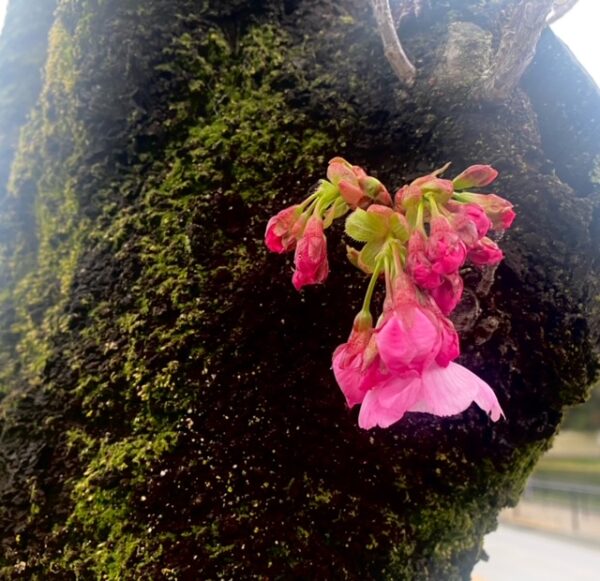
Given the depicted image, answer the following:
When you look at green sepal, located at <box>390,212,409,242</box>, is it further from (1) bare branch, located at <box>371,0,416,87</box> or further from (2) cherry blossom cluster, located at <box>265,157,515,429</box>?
(1) bare branch, located at <box>371,0,416,87</box>

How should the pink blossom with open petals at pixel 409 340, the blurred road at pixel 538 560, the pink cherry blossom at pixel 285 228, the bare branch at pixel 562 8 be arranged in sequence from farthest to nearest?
the blurred road at pixel 538 560
the bare branch at pixel 562 8
the pink cherry blossom at pixel 285 228
the pink blossom with open petals at pixel 409 340

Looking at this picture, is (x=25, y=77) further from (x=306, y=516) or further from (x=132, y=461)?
(x=306, y=516)

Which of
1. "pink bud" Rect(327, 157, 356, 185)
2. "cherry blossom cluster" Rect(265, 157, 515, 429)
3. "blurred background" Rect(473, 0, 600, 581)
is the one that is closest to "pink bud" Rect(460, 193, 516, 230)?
"cherry blossom cluster" Rect(265, 157, 515, 429)

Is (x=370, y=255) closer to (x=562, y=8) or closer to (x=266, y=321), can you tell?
(x=266, y=321)

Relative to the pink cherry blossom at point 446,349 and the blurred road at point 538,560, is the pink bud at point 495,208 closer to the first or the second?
the pink cherry blossom at point 446,349

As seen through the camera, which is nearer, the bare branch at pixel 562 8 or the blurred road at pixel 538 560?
the bare branch at pixel 562 8

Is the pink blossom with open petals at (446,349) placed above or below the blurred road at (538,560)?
above

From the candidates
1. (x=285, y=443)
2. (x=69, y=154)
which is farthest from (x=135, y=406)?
(x=69, y=154)

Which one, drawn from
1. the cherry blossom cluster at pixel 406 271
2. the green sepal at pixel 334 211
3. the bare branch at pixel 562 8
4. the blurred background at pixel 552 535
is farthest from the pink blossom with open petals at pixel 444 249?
the blurred background at pixel 552 535
